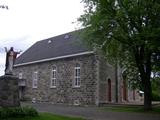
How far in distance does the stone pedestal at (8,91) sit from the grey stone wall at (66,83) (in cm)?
1365

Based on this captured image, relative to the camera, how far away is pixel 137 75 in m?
29.8

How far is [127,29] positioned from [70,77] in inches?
482

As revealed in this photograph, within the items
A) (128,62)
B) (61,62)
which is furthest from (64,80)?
(128,62)

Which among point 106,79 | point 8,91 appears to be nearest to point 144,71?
point 106,79

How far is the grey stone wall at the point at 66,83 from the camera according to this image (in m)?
33.4

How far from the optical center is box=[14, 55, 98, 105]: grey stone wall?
3341 cm

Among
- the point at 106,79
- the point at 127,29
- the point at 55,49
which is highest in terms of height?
the point at 55,49

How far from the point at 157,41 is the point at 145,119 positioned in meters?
6.10

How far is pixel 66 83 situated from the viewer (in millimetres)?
36531

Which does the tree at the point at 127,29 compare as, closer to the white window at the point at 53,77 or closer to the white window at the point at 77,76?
the white window at the point at 77,76

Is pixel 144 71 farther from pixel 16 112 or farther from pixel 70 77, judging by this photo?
pixel 16 112

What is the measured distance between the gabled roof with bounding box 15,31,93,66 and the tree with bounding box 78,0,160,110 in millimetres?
5929

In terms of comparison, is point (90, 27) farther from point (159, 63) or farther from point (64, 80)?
point (64, 80)

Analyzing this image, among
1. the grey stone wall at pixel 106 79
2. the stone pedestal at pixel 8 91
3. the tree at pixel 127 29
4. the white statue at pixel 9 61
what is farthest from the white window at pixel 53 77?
the stone pedestal at pixel 8 91
